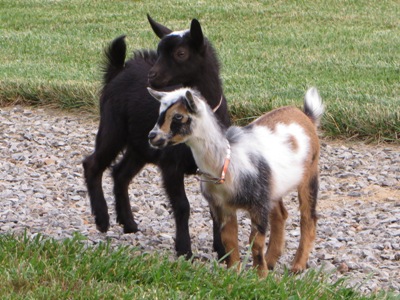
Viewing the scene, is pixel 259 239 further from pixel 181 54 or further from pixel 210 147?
pixel 181 54

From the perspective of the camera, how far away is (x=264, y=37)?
13.5 m

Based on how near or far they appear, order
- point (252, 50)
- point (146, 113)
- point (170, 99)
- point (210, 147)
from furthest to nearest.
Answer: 1. point (252, 50)
2. point (146, 113)
3. point (210, 147)
4. point (170, 99)

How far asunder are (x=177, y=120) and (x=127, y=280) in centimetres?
88

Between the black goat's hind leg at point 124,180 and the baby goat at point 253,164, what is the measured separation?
1178 millimetres

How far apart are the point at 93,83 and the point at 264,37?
13.9 feet

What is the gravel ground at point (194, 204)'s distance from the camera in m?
5.82

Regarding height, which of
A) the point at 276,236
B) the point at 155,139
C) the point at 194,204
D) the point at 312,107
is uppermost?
the point at 155,139

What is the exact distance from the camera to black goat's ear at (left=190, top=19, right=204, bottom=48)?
224 inches

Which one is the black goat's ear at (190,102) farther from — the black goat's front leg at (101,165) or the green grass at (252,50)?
the green grass at (252,50)

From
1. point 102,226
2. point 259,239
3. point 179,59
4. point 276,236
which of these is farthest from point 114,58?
point 259,239

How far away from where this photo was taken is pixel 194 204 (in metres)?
6.94

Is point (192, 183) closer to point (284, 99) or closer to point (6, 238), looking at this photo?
point (284, 99)

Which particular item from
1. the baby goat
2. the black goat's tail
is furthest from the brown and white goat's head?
the black goat's tail

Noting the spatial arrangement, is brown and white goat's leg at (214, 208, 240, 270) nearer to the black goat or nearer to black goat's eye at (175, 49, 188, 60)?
the black goat
